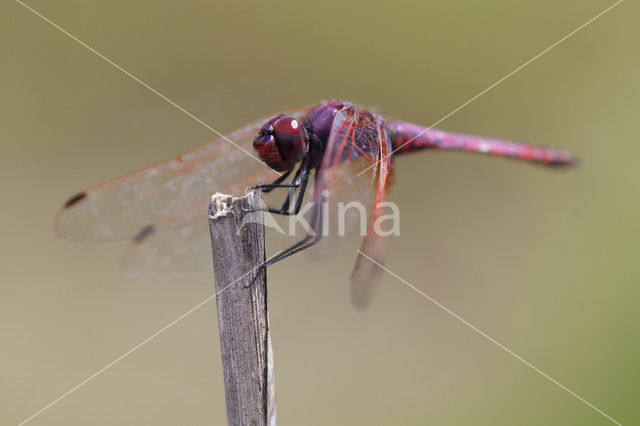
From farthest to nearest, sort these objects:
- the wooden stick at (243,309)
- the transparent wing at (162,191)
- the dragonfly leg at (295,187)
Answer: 1. the transparent wing at (162,191)
2. the dragonfly leg at (295,187)
3. the wooden stick at (243,309)

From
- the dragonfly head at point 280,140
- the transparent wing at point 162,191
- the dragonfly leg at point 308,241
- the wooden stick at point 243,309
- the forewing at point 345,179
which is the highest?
the transparent wing at point 162,191

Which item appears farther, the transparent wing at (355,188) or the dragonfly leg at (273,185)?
the dragonfly leg at (273,185)

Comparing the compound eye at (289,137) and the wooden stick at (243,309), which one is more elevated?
the compound eye at (289,137)

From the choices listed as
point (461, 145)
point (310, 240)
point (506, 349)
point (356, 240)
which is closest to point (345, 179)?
point (310, 240)

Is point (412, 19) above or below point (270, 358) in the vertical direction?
above

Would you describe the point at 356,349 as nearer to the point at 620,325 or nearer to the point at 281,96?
the point at 620,325

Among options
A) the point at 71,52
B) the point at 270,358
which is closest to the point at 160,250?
the point at 270,358

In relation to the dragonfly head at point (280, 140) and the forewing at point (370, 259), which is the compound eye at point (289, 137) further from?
the forewing at point (370, 259)

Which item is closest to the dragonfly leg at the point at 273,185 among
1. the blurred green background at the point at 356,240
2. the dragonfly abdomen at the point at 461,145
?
the dragonfly abdomen at the point at 461,145
